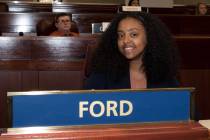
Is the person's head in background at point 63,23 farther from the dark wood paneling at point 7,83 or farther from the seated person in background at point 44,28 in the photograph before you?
the dark wood paneling at point 7,83

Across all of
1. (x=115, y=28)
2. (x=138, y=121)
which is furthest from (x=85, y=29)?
(x=138, y=121)

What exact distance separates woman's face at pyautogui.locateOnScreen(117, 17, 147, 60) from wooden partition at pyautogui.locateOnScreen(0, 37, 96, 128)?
3.23 ft

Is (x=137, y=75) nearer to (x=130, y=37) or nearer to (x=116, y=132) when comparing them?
(x=130, y=37)

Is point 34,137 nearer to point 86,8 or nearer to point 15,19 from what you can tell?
point 15,19

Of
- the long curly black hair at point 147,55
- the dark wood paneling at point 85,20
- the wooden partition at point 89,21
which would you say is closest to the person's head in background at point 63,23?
the wooden partition at point 89,21

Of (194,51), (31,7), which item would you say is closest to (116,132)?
(194,51)

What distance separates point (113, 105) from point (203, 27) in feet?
13.3

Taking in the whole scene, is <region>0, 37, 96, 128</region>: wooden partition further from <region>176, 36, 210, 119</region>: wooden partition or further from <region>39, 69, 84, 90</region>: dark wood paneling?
<region>176, 36, 210, 119</region>: wooden partition

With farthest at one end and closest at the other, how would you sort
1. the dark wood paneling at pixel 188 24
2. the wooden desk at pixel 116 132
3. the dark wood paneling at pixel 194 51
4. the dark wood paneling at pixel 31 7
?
the dark wood paneling at pixel 31 7
the dark wood paneling at pixel 188 24
the dark wood paneling at pixel 194 51
the wooden desk at pixel 116 132

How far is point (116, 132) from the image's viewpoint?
0.67 meters

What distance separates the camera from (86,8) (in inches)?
207

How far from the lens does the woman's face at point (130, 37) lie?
1203 mm

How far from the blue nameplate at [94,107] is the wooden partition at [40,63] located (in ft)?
4.86

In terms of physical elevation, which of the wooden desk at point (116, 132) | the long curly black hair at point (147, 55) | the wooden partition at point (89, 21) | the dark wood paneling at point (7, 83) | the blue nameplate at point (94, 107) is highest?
the wooden partition at point (89, 21)
